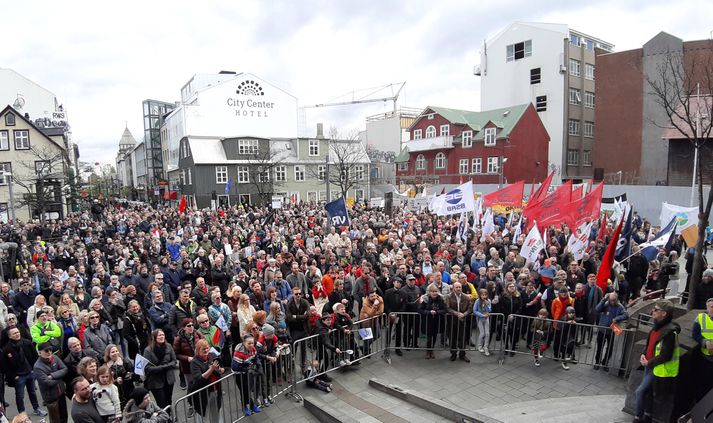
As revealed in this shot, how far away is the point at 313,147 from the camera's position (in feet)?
166

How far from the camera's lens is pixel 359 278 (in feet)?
33.0

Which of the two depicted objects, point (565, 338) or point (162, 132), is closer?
Result: point (565, 338)

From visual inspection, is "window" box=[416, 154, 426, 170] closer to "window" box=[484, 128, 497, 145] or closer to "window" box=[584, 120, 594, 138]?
"window" box=[484, 128, 497, 145]

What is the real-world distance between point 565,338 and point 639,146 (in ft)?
120

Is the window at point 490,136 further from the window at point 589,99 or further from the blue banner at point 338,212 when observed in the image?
the blue banner at point 338,212

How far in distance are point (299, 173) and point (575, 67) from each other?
3135 centimetres

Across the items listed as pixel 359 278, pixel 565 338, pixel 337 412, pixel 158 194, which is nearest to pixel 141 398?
pixel 337 412

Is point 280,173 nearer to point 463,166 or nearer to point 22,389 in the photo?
Answer: point 463,166

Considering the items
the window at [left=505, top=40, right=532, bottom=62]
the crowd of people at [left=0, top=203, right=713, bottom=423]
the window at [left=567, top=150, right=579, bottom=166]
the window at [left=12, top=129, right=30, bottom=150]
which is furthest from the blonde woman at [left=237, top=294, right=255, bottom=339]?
the window at [left=505, top=40, right=532, bottom=62]

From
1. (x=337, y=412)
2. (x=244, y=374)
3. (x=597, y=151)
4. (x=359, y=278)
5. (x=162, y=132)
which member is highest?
(x=162, y=132)

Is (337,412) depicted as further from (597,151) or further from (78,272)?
(597,151)

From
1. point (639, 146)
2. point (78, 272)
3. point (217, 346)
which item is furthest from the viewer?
point (639, 146)

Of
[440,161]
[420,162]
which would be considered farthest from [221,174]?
[440,161]

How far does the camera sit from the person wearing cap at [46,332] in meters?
6.82
